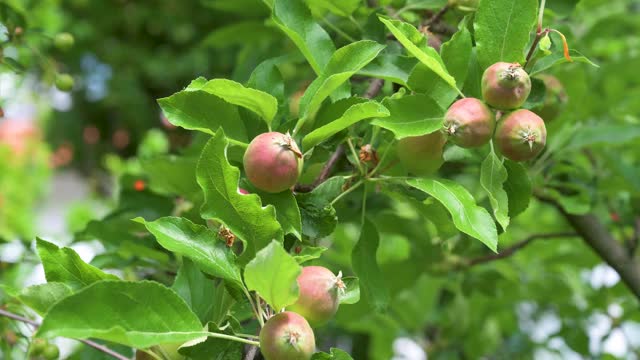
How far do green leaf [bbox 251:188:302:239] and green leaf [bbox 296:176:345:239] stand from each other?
0.11ft

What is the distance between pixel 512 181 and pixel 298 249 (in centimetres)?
20

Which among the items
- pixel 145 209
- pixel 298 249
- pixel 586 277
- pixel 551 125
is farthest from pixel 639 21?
pixel 298 249

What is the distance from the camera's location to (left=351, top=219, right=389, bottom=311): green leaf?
0.79 metres

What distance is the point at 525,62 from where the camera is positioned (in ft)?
2.32

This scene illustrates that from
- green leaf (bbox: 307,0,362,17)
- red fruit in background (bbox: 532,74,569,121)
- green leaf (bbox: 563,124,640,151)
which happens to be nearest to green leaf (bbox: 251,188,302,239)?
green leaf (bbox: 307,0,362,17)

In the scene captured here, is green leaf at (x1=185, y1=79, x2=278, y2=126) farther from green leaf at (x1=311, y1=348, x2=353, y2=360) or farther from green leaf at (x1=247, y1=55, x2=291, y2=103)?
green leaf at (x1=311, y1=348, x2=353, y2=360)

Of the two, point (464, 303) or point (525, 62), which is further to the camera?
point (464, 303)

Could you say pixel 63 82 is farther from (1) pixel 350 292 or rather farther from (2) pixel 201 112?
(1) pixel 350 292

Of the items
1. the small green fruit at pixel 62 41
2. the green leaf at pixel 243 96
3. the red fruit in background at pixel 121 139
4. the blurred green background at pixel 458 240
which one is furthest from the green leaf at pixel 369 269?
the red fruit in background at pixel 121 139

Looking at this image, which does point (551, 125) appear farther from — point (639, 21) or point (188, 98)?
point (639, 21)

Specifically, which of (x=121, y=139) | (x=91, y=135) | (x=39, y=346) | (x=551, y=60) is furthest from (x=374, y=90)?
(x=91, y=135)

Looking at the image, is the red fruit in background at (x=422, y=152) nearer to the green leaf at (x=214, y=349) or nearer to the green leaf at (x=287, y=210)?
the green leaf at (x=287, y=210)

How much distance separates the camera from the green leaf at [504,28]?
27.6 inches

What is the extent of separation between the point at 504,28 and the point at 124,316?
1.28 feet
